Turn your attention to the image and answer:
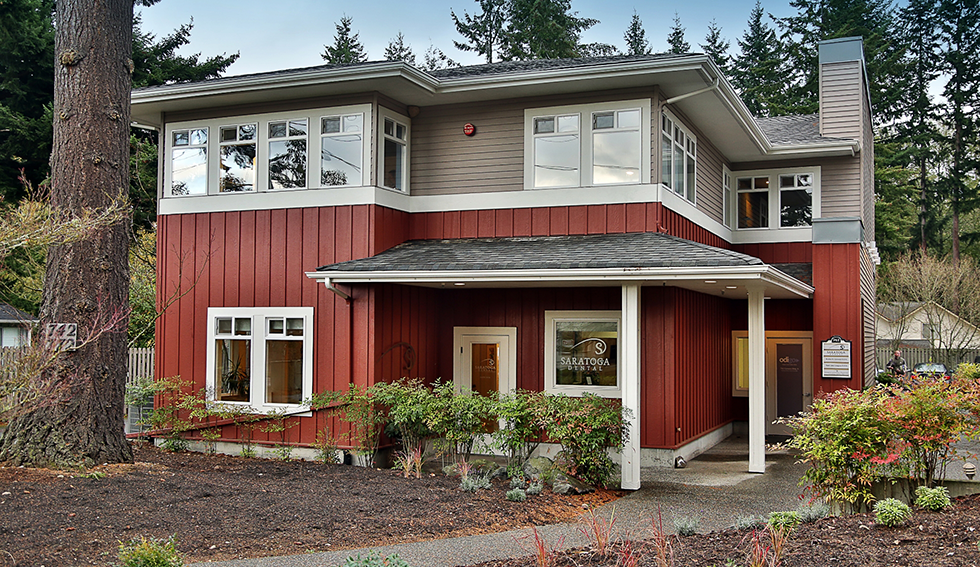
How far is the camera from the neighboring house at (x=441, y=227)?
1139 cm

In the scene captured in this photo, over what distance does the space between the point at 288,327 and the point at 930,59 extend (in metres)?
34.0

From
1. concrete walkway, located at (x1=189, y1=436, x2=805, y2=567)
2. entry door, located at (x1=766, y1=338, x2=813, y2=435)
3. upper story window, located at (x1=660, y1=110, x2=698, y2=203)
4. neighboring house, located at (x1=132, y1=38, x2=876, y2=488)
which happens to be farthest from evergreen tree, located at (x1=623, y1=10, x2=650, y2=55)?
concrete walkway, located at (x1=189, y1=436, x2=805, y2=567)

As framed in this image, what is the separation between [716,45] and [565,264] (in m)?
33.5

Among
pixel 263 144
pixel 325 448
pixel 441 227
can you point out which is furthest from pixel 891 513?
pixel 263 144

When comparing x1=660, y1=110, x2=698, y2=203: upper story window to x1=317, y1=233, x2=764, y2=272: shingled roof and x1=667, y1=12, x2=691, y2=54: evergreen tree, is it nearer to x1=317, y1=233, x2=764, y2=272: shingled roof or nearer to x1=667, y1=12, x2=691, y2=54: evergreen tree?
x1=317, y1=233, x2=764, y2=272: shingled roof

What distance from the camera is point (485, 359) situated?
1273 cm

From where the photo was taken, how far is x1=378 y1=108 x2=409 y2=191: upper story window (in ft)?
39.2

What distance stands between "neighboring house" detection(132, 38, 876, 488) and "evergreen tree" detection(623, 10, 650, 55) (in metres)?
28.4

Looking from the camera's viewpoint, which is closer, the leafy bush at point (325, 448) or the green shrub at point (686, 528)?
the green shrub at point (686, 528)

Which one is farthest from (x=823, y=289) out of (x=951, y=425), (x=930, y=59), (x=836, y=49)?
(x=930, y=59)

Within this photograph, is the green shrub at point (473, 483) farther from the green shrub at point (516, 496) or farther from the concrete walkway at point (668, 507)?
the concrete walkway at point (668, 507)

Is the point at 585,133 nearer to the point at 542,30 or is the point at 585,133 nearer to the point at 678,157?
the point at 678,157

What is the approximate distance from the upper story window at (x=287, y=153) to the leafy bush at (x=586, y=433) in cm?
511

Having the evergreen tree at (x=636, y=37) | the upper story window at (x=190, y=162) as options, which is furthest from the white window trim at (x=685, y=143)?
the evergreen tree at (x=636, y=37)
